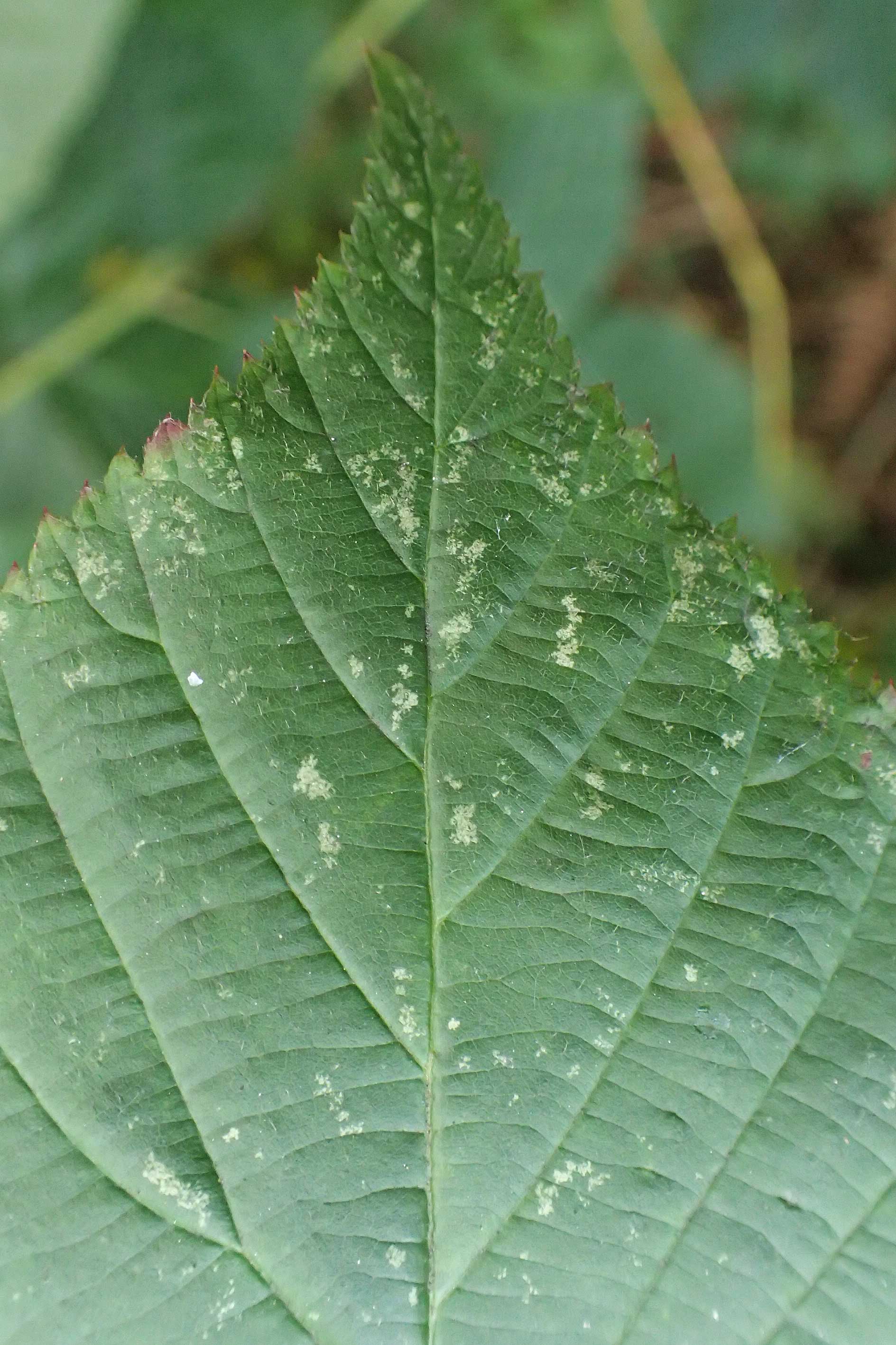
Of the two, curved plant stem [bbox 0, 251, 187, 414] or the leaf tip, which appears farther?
curved plant stem [bbox 0, 251, 187, 414]

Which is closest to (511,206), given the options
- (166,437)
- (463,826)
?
(166,437)

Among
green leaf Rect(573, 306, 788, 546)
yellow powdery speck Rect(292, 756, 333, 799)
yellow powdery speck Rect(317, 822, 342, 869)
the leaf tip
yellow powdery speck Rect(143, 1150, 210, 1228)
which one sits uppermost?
green leaf Rect(573, 306, 788, 546)

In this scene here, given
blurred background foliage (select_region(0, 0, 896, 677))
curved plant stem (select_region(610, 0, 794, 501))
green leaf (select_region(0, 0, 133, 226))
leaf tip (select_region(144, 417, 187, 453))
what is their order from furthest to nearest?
curved plant stem (select_region(610, 0, 794, 501)) → blurred background foliage (select_region(0, 0, 896, 677)) → green leaf (select_region(0, 0, 133, 226)) → leaf tip (select_region(144, 417, 187, 453))

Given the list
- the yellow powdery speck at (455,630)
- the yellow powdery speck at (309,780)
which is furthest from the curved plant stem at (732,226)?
the yellow powdery speck at (309,780)

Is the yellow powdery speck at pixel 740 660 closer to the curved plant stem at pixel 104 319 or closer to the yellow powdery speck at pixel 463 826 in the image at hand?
the yellow powdery speck at pixel 463 826

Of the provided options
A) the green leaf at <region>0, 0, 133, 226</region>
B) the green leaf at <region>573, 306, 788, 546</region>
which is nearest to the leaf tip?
the green leaf at <region>0, 0, 133, 226</region>

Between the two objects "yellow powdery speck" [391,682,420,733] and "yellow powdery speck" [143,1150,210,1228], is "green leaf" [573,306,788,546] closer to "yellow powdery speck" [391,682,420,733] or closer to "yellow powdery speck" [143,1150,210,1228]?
"yellow powdery speck" [391,682,420,733]

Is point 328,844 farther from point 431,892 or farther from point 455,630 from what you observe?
point 455,630
